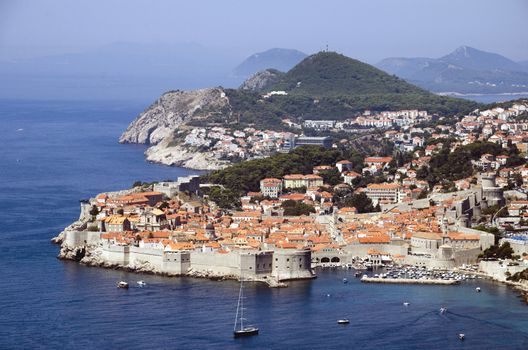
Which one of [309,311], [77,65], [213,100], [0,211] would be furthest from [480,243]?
[77,65]

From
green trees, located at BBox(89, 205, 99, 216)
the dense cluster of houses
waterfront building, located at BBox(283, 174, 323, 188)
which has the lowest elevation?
green trees, located at BBox(89, 205, 99, 216)

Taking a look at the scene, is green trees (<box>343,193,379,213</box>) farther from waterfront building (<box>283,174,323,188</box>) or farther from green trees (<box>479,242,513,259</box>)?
green trees (<box>479,242,513,259</box>)

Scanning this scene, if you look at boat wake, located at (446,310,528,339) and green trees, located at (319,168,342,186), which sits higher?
green trees, located at (319,168,342,186)

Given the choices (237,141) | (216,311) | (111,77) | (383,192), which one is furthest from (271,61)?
(216,311)

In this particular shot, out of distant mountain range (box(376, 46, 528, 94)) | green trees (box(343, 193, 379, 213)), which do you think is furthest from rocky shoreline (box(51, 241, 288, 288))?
distant mountain range (box(376, 46, 528, 94))

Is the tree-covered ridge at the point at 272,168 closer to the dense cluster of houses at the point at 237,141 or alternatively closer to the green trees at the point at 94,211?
the green trees at the point at 94,211

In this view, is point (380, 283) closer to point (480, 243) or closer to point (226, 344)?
point (480, 243)

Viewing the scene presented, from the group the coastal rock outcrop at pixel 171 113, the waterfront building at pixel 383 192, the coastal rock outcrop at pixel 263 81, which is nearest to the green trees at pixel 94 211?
the waterfront building at pixel 383 192
